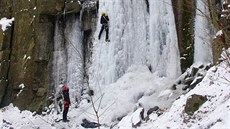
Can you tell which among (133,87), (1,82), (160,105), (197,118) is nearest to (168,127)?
(197,118)

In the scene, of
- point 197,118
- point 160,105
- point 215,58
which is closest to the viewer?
point 197,118

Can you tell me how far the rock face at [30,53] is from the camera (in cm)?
1567

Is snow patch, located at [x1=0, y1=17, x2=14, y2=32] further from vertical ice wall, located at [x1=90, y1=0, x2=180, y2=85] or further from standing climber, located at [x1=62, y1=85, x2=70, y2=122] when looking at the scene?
standing climber, located at [x1=62, y1=85, x2=70, y2=122]

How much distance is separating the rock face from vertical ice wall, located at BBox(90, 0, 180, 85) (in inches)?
70.8

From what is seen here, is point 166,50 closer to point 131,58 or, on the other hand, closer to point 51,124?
point 131,58

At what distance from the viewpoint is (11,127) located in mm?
14039

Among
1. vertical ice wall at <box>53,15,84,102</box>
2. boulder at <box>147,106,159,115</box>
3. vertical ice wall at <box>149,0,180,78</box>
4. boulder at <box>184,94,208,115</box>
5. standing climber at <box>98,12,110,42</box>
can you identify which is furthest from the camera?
vertical ice wall at <box>53,15,84,102</box>

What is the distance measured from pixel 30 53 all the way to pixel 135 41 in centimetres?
430

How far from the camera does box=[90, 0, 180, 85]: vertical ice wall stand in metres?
13.8

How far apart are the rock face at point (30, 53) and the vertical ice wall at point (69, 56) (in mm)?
284

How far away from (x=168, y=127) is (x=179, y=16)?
5641 millimetres

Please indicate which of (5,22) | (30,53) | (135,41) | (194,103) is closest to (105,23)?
(135,41)

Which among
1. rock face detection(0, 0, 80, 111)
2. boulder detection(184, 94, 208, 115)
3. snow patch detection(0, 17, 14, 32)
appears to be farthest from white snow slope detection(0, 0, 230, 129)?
snow patch detection(0, 17, 14, 32)

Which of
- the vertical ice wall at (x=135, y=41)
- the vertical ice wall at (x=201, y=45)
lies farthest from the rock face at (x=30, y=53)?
the vertical ice wall at (x=201, y=45)
